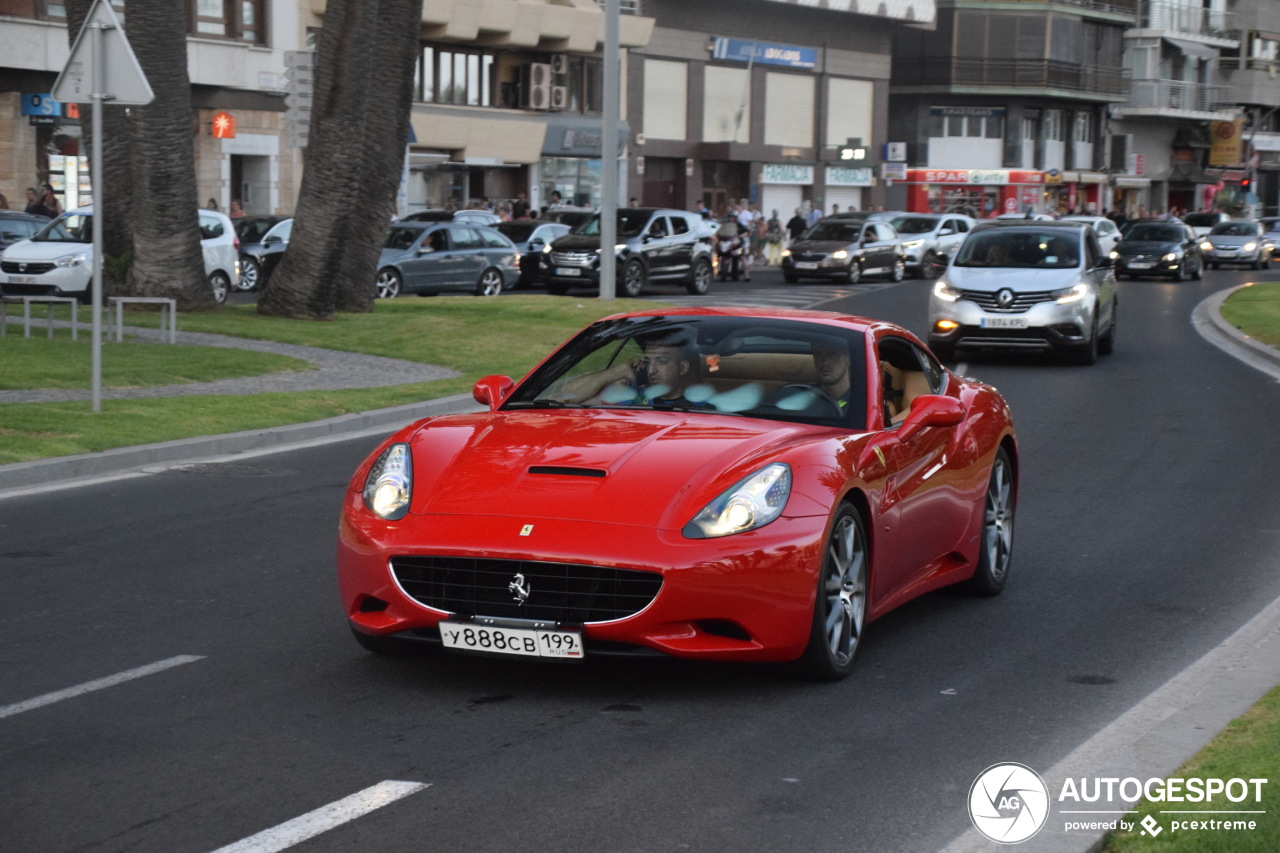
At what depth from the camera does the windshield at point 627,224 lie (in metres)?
37.1

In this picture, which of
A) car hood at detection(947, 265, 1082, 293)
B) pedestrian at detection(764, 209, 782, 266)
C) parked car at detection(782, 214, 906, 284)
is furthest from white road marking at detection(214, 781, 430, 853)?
pedestrian at detection(764, 209, 782, 266)

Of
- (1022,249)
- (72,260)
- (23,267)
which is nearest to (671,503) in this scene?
(1022,249)

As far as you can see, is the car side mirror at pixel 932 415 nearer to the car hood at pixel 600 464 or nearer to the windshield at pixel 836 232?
the car hood at pixel 600 464

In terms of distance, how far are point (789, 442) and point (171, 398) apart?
32.4 ft

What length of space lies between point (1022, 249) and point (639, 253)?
1402cm

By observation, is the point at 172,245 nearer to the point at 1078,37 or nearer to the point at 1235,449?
the point at 1235,449

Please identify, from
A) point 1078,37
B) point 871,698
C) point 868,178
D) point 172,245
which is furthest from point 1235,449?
point 1078,37

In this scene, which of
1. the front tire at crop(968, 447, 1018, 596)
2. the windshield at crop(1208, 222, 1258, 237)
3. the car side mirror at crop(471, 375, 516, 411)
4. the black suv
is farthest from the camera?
the windshield at crop(1208, 222, 1258, 237)

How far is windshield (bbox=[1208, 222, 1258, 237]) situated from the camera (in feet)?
195

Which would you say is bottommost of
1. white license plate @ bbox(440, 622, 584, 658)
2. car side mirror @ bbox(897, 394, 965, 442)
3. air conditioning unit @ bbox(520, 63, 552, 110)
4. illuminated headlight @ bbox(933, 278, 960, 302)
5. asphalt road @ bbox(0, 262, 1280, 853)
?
asphalt road @ bbox(0, 262, 1280, 853)

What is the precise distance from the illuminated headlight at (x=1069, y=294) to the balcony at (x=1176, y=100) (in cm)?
6862

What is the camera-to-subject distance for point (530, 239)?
39281 millimetres

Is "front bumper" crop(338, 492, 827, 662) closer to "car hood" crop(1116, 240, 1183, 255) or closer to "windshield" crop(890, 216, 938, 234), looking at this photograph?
"windshield" crop(890, 216, 938, 234)

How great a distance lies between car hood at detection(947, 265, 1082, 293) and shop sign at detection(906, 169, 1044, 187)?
57.1 m
